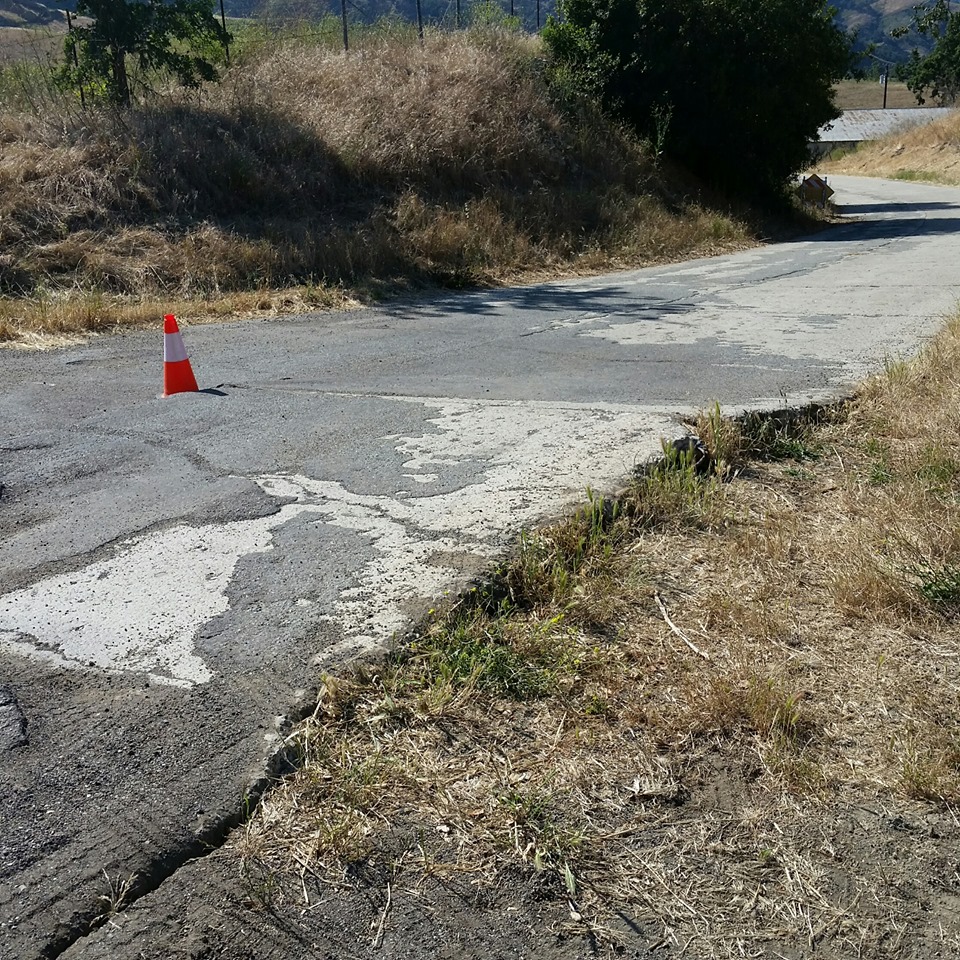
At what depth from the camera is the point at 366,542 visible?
4203 millimetres

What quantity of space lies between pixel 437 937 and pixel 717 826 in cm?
81

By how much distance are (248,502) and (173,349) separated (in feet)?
8.72

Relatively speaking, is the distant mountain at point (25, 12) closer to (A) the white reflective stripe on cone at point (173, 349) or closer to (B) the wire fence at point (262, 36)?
(B) the wire fence at point (262, 36)

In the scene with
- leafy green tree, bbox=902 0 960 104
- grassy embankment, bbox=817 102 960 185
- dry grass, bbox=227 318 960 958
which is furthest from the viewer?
leafy green tree, bbox=902 0 960 104

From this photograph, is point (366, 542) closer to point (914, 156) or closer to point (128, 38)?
point (128, 38)

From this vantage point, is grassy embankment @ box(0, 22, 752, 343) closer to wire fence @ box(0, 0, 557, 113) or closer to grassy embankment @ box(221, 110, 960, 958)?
wire fence @ box(0, 0, 557, 113)

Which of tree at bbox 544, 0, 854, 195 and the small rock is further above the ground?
tree at bbox 544, 0, 854, 195

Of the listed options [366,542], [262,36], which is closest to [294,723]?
[366,542]

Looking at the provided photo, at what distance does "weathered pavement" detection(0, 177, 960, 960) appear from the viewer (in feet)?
8.78

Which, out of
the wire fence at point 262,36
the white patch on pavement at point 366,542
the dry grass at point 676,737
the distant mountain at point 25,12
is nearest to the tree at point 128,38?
the wire fence at point 262,36

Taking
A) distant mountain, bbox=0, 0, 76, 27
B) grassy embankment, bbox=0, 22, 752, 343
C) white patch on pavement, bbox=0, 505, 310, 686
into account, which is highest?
distant mountain, bbox=0, 0, 76, 27

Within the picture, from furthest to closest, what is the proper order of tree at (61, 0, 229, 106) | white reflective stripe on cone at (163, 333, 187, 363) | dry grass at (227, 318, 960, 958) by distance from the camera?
tree at (61, 0, 229, 106)
white reflective stripe on cone at (163, 333, 187, 363)
dry grass at (227, 318, 960, 958)

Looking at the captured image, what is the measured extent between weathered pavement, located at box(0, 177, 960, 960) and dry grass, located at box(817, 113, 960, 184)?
3879 cm

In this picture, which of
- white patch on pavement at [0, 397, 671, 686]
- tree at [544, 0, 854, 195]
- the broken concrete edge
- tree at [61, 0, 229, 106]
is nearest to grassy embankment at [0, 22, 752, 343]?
tree at [61, 0, 229, 106]
